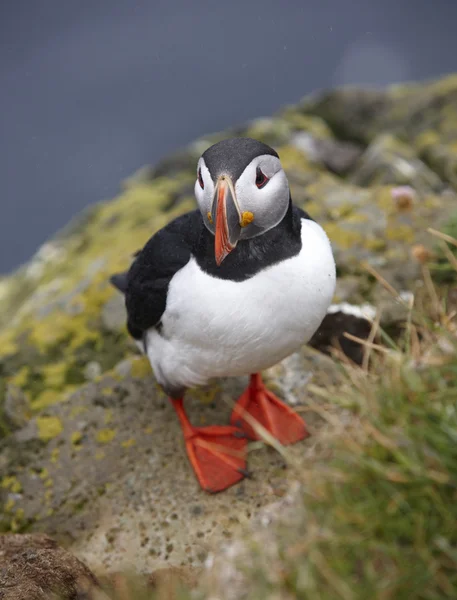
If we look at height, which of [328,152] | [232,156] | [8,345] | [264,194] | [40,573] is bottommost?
[328,152]

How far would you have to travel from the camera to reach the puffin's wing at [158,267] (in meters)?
3.40

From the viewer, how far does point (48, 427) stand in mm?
4207

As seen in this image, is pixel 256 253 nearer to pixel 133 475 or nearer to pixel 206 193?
pixel 206 193

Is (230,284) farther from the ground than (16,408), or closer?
farther from the ground

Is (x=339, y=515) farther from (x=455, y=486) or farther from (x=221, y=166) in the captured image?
(x=221, y=166)

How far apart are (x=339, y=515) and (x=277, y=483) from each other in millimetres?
2000

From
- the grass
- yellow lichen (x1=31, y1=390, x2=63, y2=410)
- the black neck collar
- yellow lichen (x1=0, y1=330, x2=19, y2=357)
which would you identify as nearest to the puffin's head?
the black neck collar

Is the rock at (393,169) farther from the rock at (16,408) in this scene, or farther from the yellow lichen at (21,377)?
the rock at (16,408)

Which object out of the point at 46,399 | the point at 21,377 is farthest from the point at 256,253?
the point at 21,377

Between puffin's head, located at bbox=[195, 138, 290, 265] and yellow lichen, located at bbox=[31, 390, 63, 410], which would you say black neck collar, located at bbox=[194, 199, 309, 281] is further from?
yellow lichen, located at bbox=[31, 390, 63, 410]

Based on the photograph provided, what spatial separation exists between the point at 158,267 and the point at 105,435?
1.32 m

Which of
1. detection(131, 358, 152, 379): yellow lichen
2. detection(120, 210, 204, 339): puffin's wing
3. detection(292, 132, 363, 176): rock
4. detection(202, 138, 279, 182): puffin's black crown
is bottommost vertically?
detection(292, 132, 363, 176): rock

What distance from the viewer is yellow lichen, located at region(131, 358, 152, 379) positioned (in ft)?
14.4

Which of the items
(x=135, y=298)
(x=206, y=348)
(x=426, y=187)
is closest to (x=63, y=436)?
(x=135, y=298)
